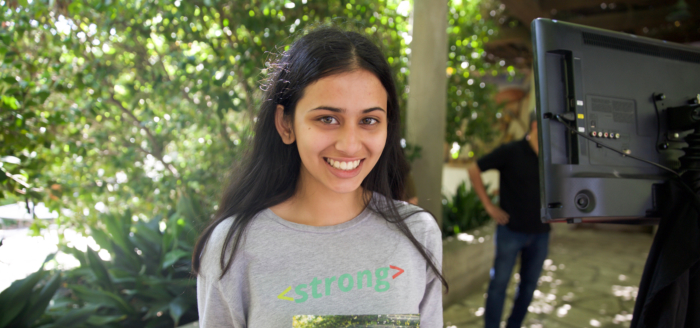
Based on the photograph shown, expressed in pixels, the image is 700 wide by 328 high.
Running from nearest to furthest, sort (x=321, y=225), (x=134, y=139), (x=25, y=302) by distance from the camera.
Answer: (x=321, y=225)
(x=25, y=302)
(x=134, y=139)

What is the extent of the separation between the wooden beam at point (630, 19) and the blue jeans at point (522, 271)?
4255mm

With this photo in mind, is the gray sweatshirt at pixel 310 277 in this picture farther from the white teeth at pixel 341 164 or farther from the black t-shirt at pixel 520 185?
the black t-shirt at pixel 520 185

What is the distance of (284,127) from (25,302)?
1.61 metres

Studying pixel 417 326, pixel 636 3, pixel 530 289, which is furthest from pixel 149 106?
pixel 636 3

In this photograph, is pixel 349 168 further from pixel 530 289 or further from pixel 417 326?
pixel 530 289

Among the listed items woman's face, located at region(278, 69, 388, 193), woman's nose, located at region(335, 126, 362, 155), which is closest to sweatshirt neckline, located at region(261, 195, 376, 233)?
woman's face, located at region(278, 69, 388, 193)

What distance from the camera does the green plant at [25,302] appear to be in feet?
5.79

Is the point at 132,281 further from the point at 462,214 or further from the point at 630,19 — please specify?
the point at 630,19

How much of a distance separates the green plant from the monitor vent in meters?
2.35

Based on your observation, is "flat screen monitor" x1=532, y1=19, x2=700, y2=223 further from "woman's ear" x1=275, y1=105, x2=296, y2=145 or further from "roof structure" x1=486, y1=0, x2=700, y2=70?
"roof structure" x1=486, y1=0, x2=700, y2=70

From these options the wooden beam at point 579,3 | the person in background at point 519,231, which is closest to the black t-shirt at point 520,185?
the person in background at point 519,231

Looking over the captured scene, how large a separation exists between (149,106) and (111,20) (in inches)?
26.8

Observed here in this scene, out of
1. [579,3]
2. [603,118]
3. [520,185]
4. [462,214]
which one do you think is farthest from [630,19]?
[603,118]

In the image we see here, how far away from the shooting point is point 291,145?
3.81ft
